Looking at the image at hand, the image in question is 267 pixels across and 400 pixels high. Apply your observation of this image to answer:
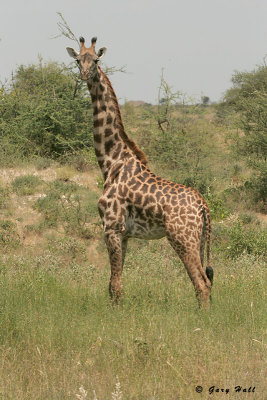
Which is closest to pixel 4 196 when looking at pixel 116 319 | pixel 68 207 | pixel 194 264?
pixel 68 207

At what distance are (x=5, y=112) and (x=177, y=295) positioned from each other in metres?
13.7

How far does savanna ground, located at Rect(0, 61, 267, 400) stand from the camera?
4769 mm

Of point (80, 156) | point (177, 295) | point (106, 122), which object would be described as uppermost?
point (106, 122)

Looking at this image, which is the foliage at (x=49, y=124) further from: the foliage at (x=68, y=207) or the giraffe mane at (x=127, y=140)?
the giraffe mane at (x=127, y=140)

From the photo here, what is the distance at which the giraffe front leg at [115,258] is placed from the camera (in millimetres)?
7102

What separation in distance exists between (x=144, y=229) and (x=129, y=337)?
1691 millimetres

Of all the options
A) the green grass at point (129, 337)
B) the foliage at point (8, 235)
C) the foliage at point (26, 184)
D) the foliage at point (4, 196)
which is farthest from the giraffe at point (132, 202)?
the foliage at point (26, 184)

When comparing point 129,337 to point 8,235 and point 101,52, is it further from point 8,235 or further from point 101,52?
point 8,235

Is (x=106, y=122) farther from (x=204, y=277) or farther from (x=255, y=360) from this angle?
(x=255, y=360)

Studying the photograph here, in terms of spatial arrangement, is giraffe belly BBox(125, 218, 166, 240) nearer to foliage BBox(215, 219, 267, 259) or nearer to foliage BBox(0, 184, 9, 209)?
foliage BBox(215, 219, 267, 259)

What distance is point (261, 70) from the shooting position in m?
31.6

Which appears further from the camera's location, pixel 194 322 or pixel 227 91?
pixel 227 91

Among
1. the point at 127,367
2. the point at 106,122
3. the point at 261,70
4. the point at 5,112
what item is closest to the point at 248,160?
the point at 5,112

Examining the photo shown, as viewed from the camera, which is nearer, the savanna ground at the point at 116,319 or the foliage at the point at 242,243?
the savanna ground at the point at 116,319
